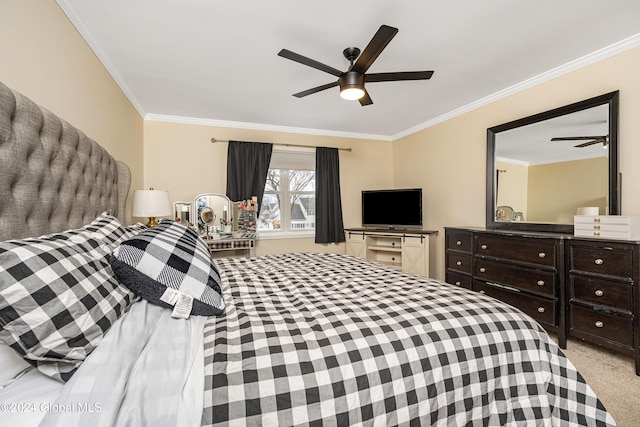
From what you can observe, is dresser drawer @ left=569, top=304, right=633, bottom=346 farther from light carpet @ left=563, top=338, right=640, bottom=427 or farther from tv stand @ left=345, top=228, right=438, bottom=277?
tv stand @ left=345, top=228, right=438, bottom=277

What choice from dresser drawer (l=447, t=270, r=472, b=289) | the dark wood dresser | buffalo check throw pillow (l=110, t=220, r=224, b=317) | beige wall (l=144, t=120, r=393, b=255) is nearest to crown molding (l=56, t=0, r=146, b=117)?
beige wall (l=144, t=120, r=393, b=255)

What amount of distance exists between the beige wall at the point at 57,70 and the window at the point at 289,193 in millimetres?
2060

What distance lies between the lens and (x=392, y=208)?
14.5ft

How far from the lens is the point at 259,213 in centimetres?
425

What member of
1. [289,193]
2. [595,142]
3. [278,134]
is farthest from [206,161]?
[595,142]

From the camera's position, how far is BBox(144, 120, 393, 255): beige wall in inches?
149

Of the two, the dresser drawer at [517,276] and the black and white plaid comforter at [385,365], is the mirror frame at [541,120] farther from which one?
the black and white plaid comforter at [385,365]

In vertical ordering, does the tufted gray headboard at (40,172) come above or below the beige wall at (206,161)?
below

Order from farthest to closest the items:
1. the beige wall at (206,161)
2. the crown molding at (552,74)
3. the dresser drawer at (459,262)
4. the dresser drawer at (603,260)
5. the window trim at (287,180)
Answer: the window trim at (287,180)
the beige wall at (206,161)
the dresser drawer at (459,262)
the crown molding at (552,74)
the dresser drawer at (603,260)

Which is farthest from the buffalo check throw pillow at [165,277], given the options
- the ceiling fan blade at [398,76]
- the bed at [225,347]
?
the ceiling fan blade at [398,76]

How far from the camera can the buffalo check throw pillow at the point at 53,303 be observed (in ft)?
2.35

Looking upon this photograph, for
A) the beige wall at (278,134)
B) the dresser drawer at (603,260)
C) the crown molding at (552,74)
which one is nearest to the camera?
the beige wall at (278,134)

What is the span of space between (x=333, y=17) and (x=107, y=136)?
2108 millimetres

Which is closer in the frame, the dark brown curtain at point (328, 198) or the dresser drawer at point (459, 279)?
the dresser drawer at point (459, 279)
